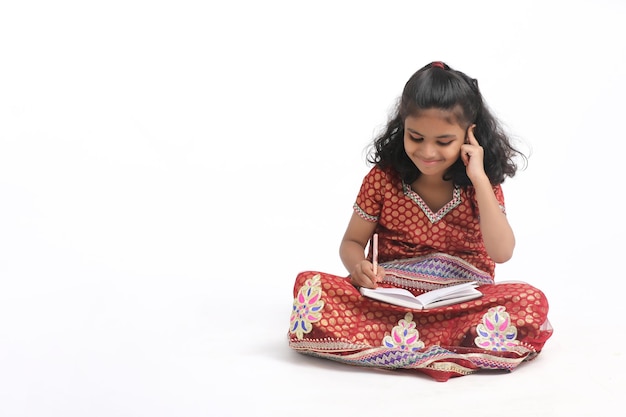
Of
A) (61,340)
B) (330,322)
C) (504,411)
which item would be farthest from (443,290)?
(61,340)

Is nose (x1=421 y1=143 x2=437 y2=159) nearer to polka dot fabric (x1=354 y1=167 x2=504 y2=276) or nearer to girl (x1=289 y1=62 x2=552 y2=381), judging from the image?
girl (x1=289 y1=62 x2=552 y2=381)

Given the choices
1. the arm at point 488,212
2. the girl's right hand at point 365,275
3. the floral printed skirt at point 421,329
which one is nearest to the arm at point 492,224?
the arm at point 488,212

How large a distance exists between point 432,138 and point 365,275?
445 mm

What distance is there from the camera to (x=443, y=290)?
3.17 metres

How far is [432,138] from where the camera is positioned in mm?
3168

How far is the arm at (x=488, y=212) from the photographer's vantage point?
3182 millimetres

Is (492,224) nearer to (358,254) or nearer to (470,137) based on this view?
(470,137)

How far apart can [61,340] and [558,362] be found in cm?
149

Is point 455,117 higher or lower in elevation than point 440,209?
higher

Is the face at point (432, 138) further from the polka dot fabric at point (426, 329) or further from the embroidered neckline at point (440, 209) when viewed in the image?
the polka dot fabric at point (426, 329)

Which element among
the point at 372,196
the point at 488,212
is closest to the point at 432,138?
the point at 488,212

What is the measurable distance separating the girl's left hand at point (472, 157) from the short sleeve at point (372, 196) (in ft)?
1.04

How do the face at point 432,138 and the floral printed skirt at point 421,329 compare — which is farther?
the face at point 432,138

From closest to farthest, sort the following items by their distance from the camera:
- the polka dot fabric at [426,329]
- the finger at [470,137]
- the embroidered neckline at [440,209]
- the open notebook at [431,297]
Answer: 1. the polka dot fabric at [426,329]
2. the open notebook at [431,297]
3. the finger at [470,137]
4. the embroidered neckline at [440,209]
